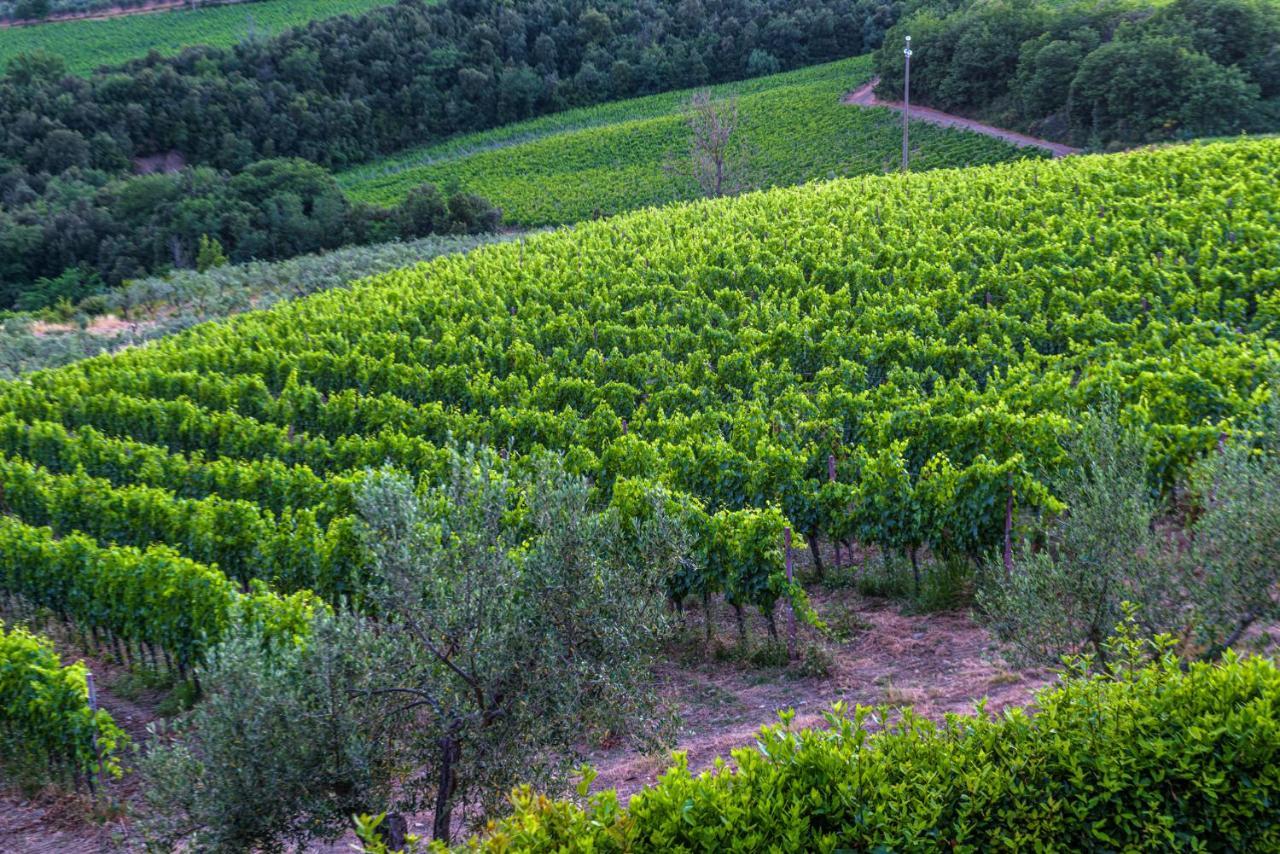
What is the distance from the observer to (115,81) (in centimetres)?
7144

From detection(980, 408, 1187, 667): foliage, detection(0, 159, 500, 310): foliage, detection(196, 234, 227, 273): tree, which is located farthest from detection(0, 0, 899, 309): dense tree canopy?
detection(980, 408, 1187, 667): foliage

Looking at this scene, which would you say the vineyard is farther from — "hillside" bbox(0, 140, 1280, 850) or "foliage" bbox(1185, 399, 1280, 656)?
"foliage" bbox(1185, 399, 1280, 656)

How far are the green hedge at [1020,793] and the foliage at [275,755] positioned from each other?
1.40m

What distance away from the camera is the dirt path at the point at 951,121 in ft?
177

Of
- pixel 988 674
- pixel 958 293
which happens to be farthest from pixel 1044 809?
pixel 958 293

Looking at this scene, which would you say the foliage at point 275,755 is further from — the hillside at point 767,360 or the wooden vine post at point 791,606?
the wooden vine post at point 791,606

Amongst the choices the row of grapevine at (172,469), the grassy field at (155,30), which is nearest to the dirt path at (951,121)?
the row of grapevine at (172,469)

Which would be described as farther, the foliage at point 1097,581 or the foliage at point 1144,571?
the foliage at point 1097,581

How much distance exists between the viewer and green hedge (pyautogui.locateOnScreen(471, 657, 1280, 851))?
5.95 meters

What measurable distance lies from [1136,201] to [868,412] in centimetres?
1364

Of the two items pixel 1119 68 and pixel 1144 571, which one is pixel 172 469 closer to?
pixel 1144 571

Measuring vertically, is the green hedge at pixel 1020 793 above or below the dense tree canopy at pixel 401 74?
below

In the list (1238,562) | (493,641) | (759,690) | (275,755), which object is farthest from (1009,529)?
(275,755)

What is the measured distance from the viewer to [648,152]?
67312 mm
